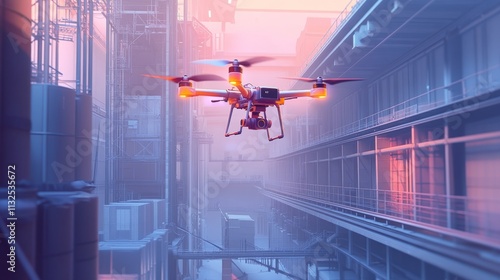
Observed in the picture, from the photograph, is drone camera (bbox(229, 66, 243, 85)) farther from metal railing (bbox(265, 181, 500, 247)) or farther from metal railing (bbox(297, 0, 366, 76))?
metal railing (bbox(297, 0, 366, 76))

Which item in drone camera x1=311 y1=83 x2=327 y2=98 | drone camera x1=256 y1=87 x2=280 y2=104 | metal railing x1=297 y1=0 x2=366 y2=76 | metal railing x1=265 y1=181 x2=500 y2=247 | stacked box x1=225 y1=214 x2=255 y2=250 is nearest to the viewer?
drone camera x1=256 y1=87 x2=280 y2=104

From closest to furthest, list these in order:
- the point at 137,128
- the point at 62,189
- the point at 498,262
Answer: the point at 62,189 → the point at 498,262 → the point at 137,128

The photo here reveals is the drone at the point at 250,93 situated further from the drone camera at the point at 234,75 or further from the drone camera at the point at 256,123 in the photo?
the drone camera at the point at 234,75

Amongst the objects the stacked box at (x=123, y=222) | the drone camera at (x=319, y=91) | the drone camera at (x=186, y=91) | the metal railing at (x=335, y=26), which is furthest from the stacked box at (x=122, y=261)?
the metal railing at (x=335, y=26)

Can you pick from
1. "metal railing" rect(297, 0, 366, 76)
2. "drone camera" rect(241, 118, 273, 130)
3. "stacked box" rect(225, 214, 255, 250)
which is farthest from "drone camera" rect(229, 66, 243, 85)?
"stacked box" rect(225, 214, 255, 250)

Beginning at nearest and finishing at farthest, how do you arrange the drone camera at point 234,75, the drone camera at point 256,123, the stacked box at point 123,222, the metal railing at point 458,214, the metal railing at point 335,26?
the drone camera at point 234,75, the drone camera at point 256,123, the metal railing at point 458,214, the stacked box at point 123,222, the metal railing at point 335,26

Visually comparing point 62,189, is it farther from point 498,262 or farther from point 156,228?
point 156,228

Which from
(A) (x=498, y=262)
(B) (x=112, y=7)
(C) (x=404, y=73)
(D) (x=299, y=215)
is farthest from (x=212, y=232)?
(A) (x=498, y=262)

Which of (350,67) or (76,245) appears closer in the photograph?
(76,245)

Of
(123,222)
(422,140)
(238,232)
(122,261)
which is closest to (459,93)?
(422,140)
